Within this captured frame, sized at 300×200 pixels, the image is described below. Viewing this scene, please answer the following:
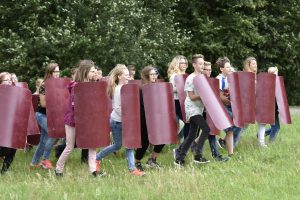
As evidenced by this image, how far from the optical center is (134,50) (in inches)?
623

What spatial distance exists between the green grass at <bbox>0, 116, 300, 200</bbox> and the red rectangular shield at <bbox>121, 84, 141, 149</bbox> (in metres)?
0.40

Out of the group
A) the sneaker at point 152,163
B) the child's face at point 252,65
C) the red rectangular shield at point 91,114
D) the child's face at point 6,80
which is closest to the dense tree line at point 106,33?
the child's face at point 252,65

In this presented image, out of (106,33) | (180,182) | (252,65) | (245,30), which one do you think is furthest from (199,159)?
(245,30)

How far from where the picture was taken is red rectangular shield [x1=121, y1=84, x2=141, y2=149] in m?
6.64

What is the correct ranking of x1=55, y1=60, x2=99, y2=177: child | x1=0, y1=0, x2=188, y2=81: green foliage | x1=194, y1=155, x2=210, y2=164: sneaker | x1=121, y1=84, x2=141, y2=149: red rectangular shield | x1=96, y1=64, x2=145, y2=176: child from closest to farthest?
x1=55, y1=60, x2=99, y2=177: child, x1=121, y1=84, x2=141, y2=149: red rectangular shield, x1=96, y1=64, x2=145, y2=176: child, x1=194, y1=155, x2=210, y2=164: sneaker, x1=0, y1=0, x2=188, y2=81: green foliage

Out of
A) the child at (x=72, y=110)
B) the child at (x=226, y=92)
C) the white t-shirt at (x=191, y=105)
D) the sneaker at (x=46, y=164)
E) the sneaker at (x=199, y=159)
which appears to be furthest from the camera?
the child at (x=226, y=92)

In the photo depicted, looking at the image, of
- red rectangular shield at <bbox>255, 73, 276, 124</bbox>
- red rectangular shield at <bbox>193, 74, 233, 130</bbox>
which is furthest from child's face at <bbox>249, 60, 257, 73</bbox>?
red rectangular shield at <bbox>193, 74, 233, 130</bbox>

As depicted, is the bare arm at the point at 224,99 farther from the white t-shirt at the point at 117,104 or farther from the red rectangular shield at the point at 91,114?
the red rectangular shield at the point at 91,114

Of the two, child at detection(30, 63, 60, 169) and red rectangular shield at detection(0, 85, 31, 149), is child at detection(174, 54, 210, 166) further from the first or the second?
red rectangular shield at detection(0, 85, 31, 149)

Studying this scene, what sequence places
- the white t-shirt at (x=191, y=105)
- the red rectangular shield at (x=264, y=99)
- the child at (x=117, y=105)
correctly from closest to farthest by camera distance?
the child at (x=117, y=105), the white t-shirt at (x=191, y=105), the red rectangular shield at (x=264, y=99)

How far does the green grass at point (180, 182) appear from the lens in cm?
515

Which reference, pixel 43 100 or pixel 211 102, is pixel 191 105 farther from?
pixel 43 100

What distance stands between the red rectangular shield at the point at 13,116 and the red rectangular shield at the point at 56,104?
57 cm

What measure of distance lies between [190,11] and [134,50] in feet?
17.6
